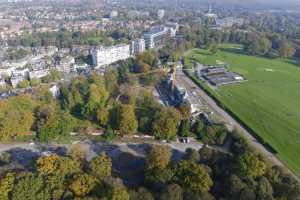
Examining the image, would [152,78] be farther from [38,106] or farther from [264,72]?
[264,72]

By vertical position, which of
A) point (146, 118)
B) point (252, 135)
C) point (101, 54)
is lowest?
point (252, 135)

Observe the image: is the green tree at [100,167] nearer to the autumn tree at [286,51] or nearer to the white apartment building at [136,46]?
the white apartment building at [136,46]

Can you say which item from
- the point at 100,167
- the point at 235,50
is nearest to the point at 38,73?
the point at 100,167

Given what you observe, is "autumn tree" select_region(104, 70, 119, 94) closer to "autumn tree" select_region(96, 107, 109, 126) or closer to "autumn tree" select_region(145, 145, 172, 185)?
"autumn tree" select_region(96, 107, 109, 126)

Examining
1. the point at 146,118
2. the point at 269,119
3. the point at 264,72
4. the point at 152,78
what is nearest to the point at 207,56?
the point at 264,72

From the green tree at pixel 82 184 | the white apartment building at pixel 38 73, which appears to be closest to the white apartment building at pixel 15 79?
the white apartment building at pixel 38 73
